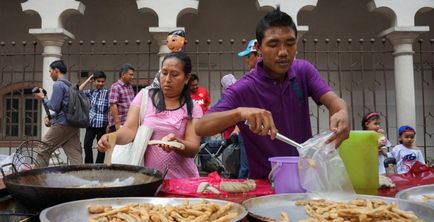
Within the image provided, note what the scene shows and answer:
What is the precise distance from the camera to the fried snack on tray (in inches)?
47.9

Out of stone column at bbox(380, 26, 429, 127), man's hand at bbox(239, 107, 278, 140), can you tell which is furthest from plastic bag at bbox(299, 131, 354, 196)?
stone column at bbox(380, 26, 429, 127)

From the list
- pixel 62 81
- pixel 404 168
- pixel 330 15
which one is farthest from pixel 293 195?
pixel 330 15

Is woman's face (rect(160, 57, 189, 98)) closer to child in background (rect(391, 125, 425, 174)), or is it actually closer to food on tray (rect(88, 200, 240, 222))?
food on tray (rect(88, 200, 240, 222))

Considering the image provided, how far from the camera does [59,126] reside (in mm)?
5969

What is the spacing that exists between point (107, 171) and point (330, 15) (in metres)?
8.74

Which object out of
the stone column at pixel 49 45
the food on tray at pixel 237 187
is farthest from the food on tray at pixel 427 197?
the stone column at pixel 49 45

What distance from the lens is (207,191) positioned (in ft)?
6.30

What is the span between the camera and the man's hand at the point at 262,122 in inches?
66.1

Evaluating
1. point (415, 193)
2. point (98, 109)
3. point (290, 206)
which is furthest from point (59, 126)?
point (415, 193)

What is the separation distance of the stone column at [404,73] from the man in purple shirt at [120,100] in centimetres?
471

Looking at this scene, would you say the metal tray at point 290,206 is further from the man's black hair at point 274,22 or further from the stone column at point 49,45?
the stone column at point 49,45

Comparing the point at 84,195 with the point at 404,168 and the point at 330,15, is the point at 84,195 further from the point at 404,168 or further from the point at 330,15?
the point at 330,15

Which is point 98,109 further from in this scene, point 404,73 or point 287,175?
point 287,175

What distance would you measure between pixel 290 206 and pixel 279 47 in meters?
0.86
